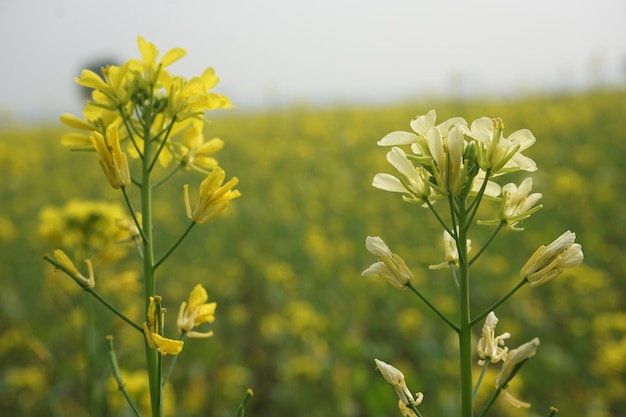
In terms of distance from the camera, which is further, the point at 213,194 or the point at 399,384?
the point at 213,194

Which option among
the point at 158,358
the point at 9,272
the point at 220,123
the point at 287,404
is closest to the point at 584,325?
the point at 287,404

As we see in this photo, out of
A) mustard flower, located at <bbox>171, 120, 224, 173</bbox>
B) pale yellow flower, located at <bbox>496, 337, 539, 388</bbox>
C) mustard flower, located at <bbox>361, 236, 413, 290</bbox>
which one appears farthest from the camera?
mustard flower, located at <bbox>171, 120, 224, 173</bbox>

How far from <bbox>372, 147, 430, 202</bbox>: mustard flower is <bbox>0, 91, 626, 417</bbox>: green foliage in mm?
920

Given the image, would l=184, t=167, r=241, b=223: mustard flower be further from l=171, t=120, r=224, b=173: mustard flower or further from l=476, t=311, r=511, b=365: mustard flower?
l=476, t=311, r=511, b=365: mustard flower

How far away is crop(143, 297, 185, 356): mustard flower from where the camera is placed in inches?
31.2

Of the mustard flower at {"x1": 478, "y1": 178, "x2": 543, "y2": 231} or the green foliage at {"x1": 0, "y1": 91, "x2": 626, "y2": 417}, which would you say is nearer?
the mustard flower at {"x1": 478, "y1": 178, "x2": 543, "y2": 231}

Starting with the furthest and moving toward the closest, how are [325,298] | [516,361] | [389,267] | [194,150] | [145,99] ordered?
[325,298], [194,150], [145,99], [389,267], [516,361]

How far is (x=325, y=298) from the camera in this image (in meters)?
3.67

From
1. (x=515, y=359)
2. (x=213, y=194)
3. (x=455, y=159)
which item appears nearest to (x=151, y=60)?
(x=213, y=194)

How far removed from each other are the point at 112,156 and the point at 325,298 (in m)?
2.91

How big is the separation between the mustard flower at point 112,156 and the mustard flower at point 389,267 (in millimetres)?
444

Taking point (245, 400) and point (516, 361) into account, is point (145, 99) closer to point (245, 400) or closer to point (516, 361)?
point (245, 400)

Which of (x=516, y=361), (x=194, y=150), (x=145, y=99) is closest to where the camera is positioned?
(x=516, y=361)

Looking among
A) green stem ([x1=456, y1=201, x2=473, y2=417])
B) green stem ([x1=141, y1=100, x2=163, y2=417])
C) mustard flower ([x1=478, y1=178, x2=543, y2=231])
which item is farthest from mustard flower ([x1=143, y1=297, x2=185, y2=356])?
mustard flower ([x1=478, y1=178, x2=543, y2=231])
